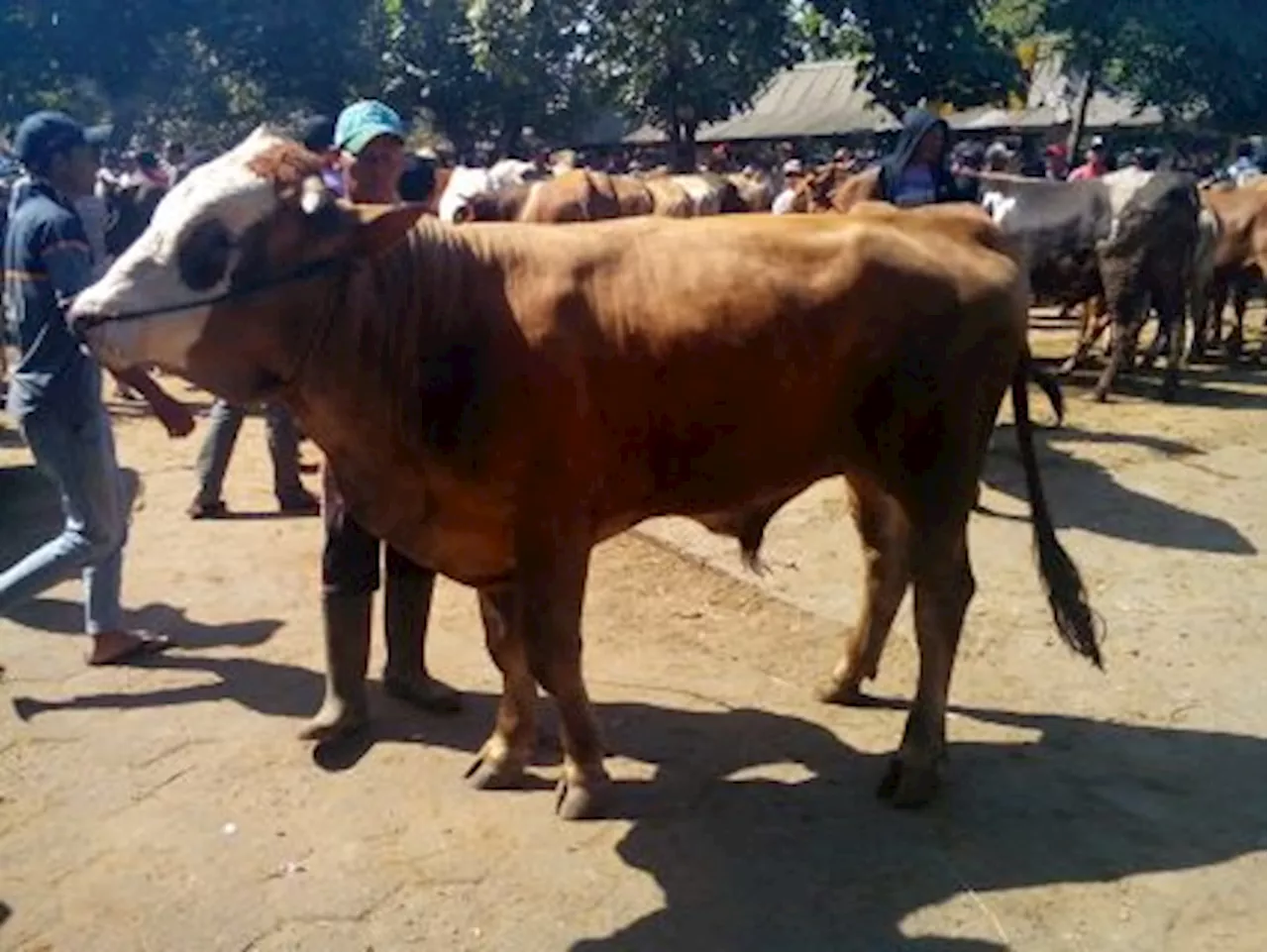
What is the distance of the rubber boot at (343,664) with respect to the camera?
474cm

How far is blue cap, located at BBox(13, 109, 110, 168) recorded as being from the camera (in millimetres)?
5168

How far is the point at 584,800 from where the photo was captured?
13.6 feet

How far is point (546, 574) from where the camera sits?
3902 millimetres

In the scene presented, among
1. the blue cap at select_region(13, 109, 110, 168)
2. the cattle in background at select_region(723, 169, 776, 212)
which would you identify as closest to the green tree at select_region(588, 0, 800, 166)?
the cattle in background at select_region(723, 169, 776, 212)

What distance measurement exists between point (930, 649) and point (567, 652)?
1.21 m

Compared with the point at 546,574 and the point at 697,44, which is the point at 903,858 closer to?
the point at 546,574

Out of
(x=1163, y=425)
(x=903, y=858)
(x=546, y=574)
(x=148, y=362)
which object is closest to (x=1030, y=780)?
(x=903, y=858)

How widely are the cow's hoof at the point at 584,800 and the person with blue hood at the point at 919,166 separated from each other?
4.68 m

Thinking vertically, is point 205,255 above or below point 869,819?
above

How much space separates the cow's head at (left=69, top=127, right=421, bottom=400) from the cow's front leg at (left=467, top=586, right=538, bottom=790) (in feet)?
3.84

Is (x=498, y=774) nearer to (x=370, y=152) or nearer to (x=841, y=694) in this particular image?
(x=841, y=694)

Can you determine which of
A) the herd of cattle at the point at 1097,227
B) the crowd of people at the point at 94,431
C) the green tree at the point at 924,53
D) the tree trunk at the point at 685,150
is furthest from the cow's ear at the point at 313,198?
the green tree at the point at 924,53

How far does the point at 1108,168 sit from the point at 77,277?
14.4 meters

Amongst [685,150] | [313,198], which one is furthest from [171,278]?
[685,150]
